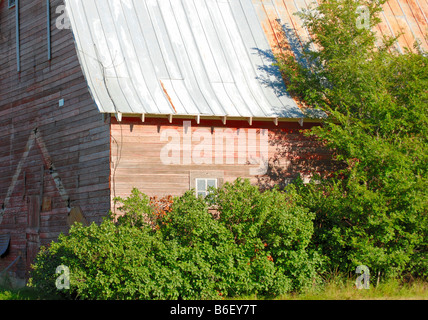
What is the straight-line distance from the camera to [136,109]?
15.5 metres

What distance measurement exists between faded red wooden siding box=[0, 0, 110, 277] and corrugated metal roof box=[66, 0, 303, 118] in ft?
2.93

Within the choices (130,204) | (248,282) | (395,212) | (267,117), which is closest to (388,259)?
(395,212)

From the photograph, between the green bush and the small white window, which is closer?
the green bush

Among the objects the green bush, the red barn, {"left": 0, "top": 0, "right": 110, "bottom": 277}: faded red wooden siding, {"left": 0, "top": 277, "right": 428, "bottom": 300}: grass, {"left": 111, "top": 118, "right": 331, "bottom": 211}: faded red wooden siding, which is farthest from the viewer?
{"left": 0, "top": 0, "right": 110, "bottom": 277}: faded red wooden siding

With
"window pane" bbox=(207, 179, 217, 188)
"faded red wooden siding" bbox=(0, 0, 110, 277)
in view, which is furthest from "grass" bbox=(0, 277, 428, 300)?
"window pane" bbox=(207, 179, 217, 188)

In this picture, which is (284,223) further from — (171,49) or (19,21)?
(19,21)

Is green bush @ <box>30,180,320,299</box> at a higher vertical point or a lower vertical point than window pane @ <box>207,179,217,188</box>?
lower

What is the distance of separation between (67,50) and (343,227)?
924 centimetres

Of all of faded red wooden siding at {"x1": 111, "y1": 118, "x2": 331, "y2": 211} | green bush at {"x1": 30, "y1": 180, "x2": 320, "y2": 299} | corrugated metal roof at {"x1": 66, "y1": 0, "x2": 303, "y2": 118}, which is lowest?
green bush at {"x1": 30, "y1": 180, "x2": 320, "y2": 299}

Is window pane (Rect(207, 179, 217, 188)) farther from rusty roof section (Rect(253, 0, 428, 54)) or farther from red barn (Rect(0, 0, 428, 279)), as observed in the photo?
rusty roof section (Rect(253, 0, 428, 54))

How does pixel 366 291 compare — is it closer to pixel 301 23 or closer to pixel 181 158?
pixel 181 158

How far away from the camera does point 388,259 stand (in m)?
14.5

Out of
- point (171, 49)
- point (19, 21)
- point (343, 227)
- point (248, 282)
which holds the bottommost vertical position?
point (248, 282)

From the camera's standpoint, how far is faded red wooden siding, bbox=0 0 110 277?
16406 millimetres
